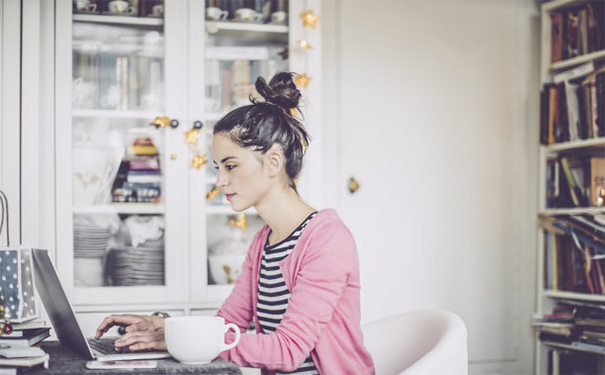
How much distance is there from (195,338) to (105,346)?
31 cm

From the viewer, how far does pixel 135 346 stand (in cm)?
112

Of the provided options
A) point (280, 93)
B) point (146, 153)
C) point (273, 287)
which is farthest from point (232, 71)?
point (273, 287)

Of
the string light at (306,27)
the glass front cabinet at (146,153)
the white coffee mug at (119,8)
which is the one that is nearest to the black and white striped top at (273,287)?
the glass front cabinet at (146,153)

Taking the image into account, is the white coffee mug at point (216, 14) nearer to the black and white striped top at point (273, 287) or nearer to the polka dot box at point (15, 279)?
the black and white striped top at point (273, 287)

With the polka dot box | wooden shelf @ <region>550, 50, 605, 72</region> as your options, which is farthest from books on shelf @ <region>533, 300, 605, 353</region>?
the polka dot box

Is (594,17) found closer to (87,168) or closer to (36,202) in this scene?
(87,168)

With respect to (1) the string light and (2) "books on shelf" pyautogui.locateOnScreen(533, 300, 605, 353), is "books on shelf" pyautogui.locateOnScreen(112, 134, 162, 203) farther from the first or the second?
(2) "books on shelf" pyautogui.locateOnScreen(533, 300, 605, 353)

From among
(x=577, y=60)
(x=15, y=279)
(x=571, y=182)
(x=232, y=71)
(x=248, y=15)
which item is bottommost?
(x=15, y=279)

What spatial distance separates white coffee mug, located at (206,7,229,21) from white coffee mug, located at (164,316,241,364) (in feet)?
5.33

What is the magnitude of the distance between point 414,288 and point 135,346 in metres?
2.13

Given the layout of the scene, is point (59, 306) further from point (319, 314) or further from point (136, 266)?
point (136, 266)

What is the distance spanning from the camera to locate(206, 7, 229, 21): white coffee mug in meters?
2.42

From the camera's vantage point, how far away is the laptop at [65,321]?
1.08m

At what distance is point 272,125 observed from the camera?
1.46m
